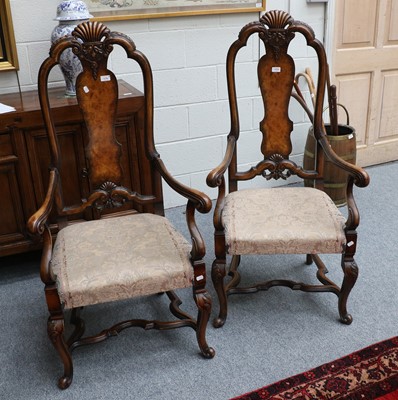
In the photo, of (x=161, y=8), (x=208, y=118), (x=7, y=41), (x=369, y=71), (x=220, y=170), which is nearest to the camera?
(x=220, y=170)

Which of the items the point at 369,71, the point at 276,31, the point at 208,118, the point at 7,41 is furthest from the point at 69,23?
the point at 369,71

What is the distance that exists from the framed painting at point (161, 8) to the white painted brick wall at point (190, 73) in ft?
0.14

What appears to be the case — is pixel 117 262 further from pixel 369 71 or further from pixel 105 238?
pixel 369 71

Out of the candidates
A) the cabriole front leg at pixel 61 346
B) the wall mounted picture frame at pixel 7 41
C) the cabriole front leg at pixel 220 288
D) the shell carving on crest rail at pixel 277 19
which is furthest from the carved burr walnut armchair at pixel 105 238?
the wall mounted picture frame at pixel 7 41

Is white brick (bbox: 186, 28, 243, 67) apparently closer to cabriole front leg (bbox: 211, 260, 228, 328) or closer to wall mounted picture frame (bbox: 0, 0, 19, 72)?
wall mounted picture frame (bbox: 0, 0, 19, 72)

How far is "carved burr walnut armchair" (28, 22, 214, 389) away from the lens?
173 centimetres

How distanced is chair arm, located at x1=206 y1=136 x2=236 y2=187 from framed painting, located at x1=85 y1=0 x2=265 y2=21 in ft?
3.17

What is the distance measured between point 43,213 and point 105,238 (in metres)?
0.29

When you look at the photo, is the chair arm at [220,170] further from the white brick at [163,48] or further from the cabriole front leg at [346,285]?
the white brick at [163,48]

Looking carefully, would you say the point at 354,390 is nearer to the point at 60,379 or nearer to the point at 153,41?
the point at 60,379

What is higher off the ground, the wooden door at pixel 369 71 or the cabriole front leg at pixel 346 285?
the wooden door at pixel 369 71

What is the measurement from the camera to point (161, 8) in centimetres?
280

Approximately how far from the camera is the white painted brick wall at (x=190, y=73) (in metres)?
2.62

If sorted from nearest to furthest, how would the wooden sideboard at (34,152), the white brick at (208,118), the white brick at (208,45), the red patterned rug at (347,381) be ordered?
the red patterned rug at (347,381) < the wooden sideboard at (34,152) < the white brick at (208,45) < the white brick at (208,118)
